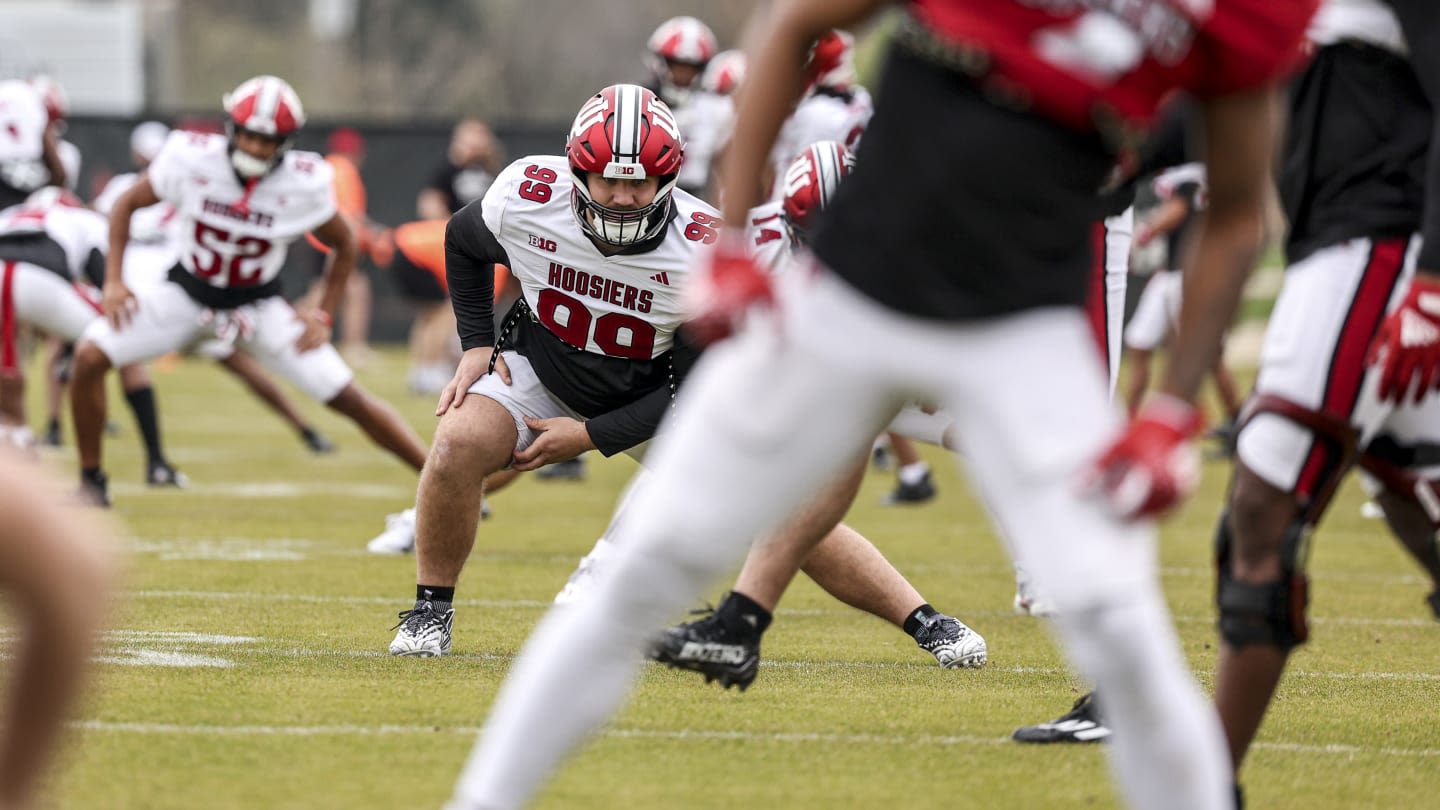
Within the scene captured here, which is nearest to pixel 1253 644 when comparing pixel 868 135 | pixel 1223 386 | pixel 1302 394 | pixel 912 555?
pixel 1302 394

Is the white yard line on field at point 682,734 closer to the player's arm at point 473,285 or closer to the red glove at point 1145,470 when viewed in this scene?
the player's arm at point 473,285

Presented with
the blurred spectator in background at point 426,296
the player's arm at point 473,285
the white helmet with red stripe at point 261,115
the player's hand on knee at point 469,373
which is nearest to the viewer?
the player's hand on knee at point 469,373

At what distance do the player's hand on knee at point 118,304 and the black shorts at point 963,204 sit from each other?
609 centimetres

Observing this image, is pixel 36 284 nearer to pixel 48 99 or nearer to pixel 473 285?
pixel 48 99

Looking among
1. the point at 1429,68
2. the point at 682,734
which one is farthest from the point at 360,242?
the point at 1429,68

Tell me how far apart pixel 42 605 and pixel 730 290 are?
3.43 ft

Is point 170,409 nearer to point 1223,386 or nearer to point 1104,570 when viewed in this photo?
point 1223,386

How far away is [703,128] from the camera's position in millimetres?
11492

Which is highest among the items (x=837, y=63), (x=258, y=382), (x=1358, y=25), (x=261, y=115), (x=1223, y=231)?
(x=1358, y=25)

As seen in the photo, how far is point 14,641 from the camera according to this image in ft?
16.7

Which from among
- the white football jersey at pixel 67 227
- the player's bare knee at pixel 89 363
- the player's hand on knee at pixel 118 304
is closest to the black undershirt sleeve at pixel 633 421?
the player's hand on knee at pixel 118 304

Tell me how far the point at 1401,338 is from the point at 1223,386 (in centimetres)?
892

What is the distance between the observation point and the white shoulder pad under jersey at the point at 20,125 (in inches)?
388

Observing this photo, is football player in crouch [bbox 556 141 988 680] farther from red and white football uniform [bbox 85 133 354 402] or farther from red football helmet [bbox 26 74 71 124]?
red football helmet [bbox 26 74 71 124]
